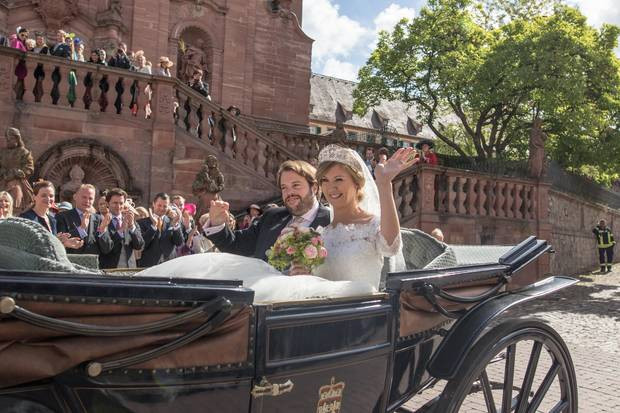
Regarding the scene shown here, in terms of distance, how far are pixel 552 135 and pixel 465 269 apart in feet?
70.8

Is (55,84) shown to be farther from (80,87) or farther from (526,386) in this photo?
(526,386)

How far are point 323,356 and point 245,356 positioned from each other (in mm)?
393

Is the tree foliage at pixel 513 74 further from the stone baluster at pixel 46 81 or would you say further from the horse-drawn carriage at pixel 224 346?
the horse-drawn carriage at pixel 224 346

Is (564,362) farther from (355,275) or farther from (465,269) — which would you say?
(355,275)

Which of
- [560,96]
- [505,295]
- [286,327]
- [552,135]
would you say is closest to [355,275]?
[505,295]

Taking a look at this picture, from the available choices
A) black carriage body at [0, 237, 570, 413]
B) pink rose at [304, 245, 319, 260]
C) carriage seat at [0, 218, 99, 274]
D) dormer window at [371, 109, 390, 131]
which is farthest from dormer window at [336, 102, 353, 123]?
carriage seat at [0, 218, 99, 274]

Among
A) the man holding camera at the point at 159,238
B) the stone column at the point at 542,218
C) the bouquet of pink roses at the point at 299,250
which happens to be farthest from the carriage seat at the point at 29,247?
the stone column at the point at 542,218

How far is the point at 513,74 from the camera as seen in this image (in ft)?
62.8

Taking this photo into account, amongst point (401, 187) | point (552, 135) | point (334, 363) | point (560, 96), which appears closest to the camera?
point (334, 363)

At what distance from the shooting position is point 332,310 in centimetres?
234

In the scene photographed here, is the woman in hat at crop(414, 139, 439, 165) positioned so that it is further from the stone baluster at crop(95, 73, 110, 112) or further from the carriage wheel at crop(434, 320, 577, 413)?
the carriage wheel at crop(434, 320, 577, 413)

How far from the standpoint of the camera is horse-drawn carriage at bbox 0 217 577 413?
65.3 inches

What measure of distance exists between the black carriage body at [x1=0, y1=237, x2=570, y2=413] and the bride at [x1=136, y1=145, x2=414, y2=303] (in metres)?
0.30

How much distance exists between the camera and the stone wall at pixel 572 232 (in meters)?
17.8
